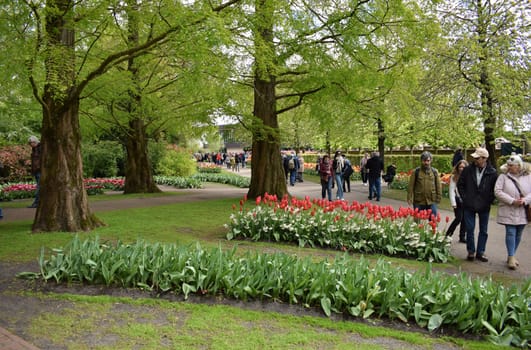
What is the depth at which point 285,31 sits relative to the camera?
1062 centimetres

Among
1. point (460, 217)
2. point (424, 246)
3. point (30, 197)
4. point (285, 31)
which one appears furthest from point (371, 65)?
point (30, 197)

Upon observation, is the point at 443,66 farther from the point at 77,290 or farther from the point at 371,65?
the point at 77,290

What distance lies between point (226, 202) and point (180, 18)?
7.77m

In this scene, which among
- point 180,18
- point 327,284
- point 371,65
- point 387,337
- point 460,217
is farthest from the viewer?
point 371,65

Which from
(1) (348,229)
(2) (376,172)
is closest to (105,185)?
(2) (376,172)

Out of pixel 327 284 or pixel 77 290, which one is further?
pixel 77 290

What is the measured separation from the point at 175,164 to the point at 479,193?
21776mm

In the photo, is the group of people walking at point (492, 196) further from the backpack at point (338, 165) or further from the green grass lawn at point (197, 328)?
the backpack at point (338, 165)

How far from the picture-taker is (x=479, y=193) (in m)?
6.88

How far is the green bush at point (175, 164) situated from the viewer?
2628 centimetres

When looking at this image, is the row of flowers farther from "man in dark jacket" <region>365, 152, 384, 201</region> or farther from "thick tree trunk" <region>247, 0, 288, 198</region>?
"man in dark jacket" <region>365, 152, 384, 201</region>

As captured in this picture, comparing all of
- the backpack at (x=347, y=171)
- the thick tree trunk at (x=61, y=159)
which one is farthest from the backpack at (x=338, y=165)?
the thick tree trunk at (x=61, y=159)

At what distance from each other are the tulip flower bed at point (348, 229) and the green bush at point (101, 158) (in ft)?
58.6

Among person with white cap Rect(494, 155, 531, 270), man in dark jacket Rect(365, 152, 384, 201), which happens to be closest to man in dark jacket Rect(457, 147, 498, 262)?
person with white cap Rect(494, 155, 531, 270)
